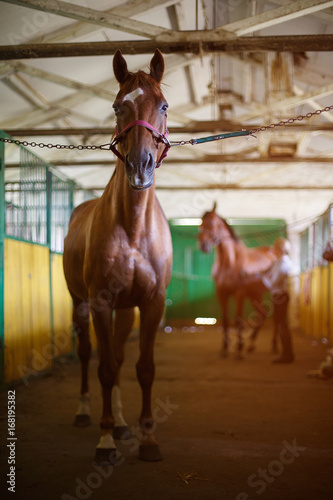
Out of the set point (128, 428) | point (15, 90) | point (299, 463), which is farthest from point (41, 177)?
point (299, 463)

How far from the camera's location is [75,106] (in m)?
8.77

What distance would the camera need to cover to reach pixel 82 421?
3.59 m

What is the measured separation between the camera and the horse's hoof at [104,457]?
2.70 m

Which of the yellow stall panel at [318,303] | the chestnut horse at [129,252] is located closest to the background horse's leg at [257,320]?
the yellow stall panel at [318,303]

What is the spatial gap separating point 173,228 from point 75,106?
Answer: 6.16 metres

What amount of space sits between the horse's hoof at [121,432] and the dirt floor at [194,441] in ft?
0.21

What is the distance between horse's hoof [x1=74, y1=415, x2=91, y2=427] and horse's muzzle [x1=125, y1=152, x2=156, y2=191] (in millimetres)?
2006

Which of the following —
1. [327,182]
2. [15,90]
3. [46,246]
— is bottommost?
[46,246]

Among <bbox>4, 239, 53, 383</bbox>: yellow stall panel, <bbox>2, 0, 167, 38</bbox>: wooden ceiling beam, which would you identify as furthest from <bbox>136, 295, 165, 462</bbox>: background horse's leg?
<bbox>2, 0, 167, 38</bbox>: wooden ceiling beam

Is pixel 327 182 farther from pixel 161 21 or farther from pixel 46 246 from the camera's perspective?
pixel 46 246

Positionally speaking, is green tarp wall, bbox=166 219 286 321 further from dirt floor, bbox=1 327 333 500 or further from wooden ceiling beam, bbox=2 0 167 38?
wooden ceiling beam, bbox=2 0 167 38

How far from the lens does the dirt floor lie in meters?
2.37

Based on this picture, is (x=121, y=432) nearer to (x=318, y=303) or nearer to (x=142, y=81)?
(x=142, y=81)

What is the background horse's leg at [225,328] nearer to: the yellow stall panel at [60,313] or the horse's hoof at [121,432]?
the yellow stall panel at [60,313]
